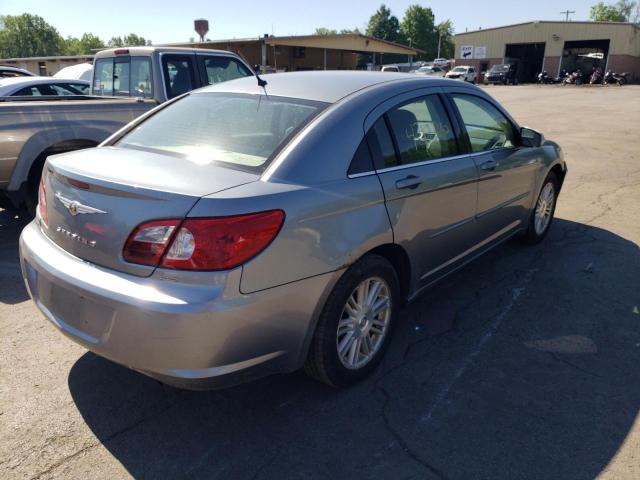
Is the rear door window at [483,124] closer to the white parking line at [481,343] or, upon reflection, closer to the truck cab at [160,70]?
the white parking line at [481,343]

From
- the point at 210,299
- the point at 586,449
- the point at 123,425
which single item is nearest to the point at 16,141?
the point at 123,425

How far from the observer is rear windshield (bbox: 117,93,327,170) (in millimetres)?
2693

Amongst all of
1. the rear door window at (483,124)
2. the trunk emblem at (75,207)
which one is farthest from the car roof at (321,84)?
the trunk emblem at (75,207)

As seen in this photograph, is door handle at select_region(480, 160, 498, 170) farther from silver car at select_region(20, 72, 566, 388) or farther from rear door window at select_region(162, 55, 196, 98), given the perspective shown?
rear door window at select_region(162, 55, 196, 98)

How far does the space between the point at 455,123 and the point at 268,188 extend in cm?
190

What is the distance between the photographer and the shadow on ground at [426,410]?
238cm

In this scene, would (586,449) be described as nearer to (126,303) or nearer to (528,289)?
(528,289)

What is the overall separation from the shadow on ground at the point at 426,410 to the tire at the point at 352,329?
0.46 feet

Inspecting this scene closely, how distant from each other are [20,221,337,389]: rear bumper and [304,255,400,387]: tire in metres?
0.12

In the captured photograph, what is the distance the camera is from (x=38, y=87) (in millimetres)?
9008

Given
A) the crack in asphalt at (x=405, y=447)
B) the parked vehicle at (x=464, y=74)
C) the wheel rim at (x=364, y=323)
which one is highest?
the parked vehicle at (x=464, y=74)

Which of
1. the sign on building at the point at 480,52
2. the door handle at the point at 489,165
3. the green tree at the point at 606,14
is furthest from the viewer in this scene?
the green tree at the point at 606,14

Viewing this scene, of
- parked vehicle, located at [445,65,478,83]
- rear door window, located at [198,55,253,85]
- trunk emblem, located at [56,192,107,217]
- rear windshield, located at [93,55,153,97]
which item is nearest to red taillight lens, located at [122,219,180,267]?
trunk emblem, located at [56,192,107,217]

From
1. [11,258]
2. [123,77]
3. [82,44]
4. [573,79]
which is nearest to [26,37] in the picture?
[82,44]
